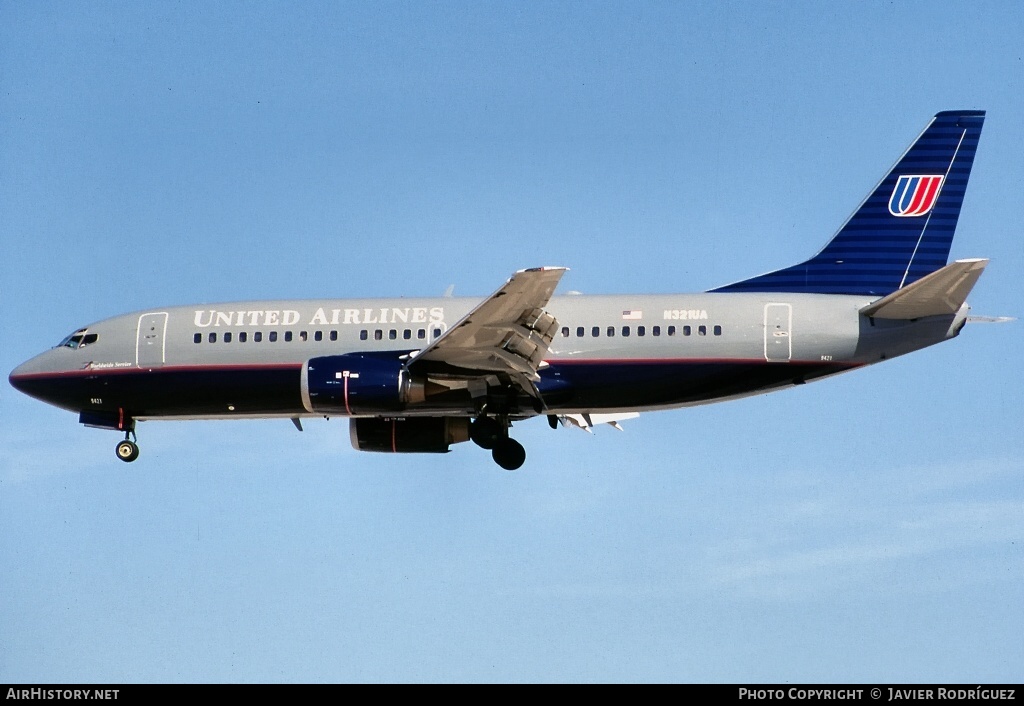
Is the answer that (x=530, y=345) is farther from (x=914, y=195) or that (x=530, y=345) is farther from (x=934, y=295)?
(x=914, y=195)

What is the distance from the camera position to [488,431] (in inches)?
1334

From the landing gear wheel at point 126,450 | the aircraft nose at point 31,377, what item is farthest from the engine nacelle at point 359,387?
the aircraft nose at point 31,377

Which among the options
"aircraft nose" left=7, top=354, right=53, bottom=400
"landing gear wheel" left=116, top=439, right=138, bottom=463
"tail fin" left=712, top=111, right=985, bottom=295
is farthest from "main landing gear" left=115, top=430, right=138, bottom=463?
"tail fin" left=712, top=111, right=985, bottom=295

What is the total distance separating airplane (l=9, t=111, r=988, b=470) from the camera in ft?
105

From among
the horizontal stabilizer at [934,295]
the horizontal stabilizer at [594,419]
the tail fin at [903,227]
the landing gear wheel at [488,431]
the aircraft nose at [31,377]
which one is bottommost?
the landing gear wheel at [488,431]

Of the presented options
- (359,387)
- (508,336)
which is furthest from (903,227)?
(359,387)

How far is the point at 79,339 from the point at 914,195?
19.8 m

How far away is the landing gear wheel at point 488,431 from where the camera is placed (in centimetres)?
3388

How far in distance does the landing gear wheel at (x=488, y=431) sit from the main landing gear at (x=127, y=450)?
319 inches

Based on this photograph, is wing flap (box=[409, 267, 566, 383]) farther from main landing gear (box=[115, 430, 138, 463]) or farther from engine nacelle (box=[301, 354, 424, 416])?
main landing gear (box=[115, 430, 138, 463])

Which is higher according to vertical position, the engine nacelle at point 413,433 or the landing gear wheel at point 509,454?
the engine nacelle at point 413,433

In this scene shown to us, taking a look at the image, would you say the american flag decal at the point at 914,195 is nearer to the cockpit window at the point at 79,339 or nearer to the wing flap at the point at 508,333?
Result: the wing flap at the point at 508,333
